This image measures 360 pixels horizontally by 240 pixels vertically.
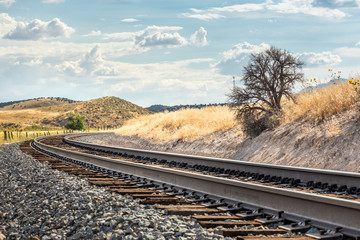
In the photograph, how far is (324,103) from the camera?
15602mm

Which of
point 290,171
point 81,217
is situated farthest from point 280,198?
point 290,171

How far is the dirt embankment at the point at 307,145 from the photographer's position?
12.5 metres

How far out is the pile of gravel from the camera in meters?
5.52

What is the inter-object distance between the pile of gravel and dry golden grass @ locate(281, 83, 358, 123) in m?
8.99

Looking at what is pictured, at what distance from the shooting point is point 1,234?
6.41m

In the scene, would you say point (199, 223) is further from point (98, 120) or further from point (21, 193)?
point (98, 120)

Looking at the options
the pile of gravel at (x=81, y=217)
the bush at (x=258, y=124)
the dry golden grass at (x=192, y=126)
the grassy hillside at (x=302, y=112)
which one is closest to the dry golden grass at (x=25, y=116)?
the dry golden grass at (x=192, y=126)

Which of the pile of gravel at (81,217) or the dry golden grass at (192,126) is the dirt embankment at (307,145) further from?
the pile of gravel at (81,217)

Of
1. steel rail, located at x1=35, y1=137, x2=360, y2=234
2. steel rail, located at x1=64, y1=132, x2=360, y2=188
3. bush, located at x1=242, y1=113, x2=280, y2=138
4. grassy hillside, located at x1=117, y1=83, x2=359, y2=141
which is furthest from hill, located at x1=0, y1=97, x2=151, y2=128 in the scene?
steel rail, located at x1=35, y1=137, x2=360, y2=234

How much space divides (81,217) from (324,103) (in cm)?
1146

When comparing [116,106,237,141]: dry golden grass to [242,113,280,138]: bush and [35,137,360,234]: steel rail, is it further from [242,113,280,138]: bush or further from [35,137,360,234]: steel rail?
[35,137,360,234]: steel rail

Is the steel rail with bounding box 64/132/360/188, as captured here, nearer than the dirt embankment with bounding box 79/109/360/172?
Yes

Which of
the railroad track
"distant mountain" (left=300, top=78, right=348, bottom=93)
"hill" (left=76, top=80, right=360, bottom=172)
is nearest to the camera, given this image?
the railroad track

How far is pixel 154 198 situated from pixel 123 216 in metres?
1.63
